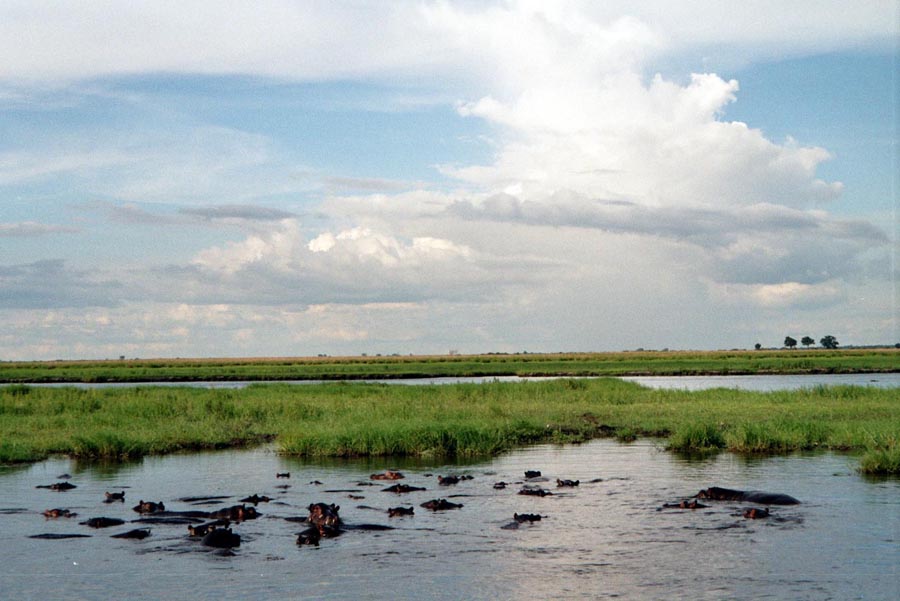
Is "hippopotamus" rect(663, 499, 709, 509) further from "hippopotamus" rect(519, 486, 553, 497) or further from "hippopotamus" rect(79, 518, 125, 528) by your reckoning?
"hippopotamus" rect(79, 518, 125, 528)

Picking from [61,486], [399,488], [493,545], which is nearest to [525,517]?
[493,545]

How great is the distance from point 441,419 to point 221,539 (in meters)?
17.2

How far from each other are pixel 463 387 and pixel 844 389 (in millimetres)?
18114

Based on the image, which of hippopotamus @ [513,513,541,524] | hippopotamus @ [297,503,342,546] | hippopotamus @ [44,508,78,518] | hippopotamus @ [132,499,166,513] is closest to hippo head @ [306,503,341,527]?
hippopotamus @ [297,503,342,546]

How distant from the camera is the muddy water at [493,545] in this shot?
13.0 metres

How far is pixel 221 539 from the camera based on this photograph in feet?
50.6

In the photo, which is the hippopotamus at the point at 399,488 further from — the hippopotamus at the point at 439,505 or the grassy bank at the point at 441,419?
the grassy bank at the point at 441,419

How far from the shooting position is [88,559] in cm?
1480

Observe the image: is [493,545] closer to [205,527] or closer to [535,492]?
[535,492]

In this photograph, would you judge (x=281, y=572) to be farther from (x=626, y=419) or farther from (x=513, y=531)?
→ (x=626, y=419)

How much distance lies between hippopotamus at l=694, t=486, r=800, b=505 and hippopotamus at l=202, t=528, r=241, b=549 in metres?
9.70

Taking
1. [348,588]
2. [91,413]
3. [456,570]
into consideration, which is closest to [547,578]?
[456,570]

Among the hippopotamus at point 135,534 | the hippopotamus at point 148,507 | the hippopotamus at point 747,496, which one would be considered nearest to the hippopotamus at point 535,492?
the hippopotamus at point 747,496

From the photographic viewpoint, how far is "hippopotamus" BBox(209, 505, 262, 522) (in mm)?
17453
